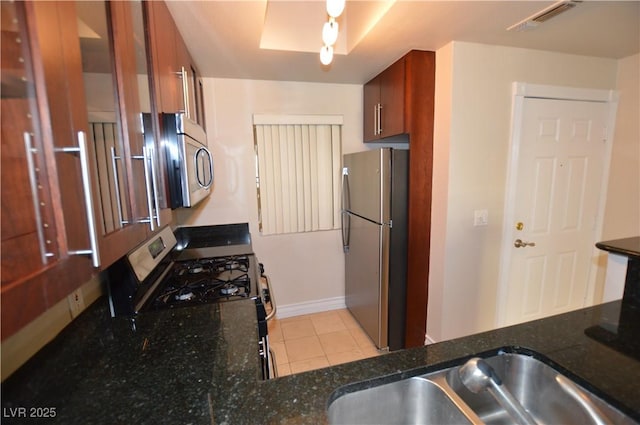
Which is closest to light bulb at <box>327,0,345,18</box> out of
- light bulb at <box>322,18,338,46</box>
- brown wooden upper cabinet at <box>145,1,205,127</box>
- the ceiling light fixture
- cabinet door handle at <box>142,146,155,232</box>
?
the ceiling light fixture

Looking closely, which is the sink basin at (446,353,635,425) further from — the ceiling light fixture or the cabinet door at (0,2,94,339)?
the ceiling light fixture

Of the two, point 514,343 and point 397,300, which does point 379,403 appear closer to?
point 514,343

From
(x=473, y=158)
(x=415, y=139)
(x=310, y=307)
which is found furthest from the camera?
(x=310, y=307)

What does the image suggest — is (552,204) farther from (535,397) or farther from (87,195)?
(87,195)

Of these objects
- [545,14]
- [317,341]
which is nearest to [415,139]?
[545,14]

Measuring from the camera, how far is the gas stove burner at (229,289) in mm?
1513

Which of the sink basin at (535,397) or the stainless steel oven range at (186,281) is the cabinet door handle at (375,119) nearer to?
the stainless steel oven range at (186,281)

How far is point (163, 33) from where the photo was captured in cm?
135

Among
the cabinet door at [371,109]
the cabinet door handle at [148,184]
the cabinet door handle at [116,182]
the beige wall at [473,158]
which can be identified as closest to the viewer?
the cabinet door handle at [116,182]

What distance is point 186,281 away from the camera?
1688mm

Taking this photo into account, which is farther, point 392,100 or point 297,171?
point 297,171

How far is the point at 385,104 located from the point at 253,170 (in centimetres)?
138

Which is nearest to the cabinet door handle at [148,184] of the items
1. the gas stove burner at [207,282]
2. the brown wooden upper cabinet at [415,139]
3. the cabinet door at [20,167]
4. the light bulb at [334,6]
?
the cabinet door at [20,167]

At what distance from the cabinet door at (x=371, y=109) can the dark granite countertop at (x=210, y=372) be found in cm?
212
